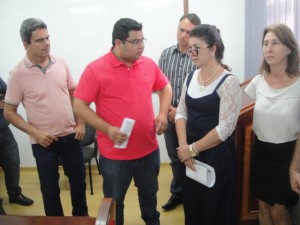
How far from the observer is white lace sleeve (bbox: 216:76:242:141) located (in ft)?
4.80

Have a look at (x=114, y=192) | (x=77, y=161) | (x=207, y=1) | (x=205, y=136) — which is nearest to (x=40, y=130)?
(x=77, y=161)

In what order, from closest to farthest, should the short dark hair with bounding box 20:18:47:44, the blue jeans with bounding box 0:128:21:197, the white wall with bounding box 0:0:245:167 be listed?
the short dark hair with bounding box 20:18:47:44
the blue jeans with bounding box 0:128:21:197
the white wall with bounding box 0:0:245:167

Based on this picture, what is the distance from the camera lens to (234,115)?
148 centimetres

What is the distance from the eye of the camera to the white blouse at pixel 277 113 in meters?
1.46

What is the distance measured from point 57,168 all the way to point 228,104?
125 centimetres

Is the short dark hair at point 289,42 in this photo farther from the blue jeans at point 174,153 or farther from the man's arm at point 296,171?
the blue jeans at point 174,153

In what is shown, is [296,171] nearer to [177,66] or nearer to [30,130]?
[177,66]

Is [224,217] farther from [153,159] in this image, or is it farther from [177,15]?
[177,15]

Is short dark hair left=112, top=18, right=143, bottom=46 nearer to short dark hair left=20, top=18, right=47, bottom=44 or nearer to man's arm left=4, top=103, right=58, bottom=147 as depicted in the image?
short dark hair left=20, top=18, right=47, bottom=44

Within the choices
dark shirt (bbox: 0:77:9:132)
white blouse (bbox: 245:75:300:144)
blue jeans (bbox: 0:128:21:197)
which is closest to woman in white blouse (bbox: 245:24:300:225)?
white blouse (bbox: 245:75:300:144)

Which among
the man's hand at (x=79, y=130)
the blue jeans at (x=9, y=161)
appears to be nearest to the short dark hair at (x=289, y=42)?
the man's hand at (x=79, y=130)

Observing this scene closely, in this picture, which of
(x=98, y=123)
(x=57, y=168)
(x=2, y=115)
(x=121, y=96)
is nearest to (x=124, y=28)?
(x=121, y=96)

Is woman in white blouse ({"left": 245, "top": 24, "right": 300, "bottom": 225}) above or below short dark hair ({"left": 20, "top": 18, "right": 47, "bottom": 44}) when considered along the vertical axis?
below

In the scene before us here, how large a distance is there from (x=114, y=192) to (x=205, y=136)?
65 cm
